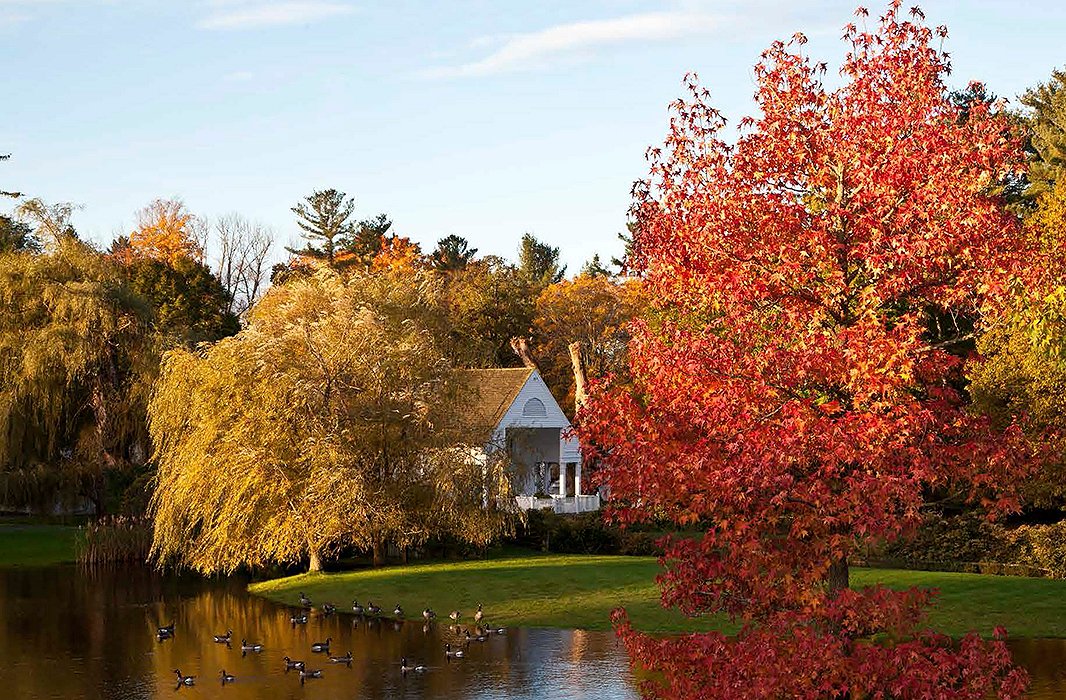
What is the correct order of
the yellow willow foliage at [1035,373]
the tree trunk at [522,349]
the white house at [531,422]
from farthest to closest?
the tree trunk at [522,349] < the white house at [531,422] < the yellow willow foliage at [1035,373]

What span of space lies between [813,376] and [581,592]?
63.4ft

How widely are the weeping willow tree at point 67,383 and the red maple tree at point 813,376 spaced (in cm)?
3510

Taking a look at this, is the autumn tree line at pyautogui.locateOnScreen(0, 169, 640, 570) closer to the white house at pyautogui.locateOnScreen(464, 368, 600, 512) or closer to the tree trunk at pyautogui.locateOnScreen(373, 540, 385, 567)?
the tree trunk at pyautogui.locateOnScreen(373, 540, 385, 567)

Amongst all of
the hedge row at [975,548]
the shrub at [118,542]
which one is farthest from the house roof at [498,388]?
the hedge row at [975,548]

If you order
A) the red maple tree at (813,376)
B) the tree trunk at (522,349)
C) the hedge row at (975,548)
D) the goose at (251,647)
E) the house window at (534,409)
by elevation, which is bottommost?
the goose at (251,647)

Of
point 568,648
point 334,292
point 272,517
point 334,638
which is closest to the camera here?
point 568,648

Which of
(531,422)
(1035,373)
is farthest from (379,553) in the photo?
(1035,373)

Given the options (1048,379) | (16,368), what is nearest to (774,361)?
(1048,379)

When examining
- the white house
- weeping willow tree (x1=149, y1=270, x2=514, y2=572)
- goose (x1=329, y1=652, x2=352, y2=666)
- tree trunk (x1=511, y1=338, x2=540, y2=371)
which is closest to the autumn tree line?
weeping willow tree (x1=149, y1=270, x2=514, y2=572)

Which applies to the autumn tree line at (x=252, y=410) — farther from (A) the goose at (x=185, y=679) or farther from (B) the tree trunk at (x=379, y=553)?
(A) the goose at (x=185, y=679)

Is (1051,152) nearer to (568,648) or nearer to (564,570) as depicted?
(564,570)

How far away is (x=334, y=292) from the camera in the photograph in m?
38.4

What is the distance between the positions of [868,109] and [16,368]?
126 ft

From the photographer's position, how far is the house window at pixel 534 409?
168ft
